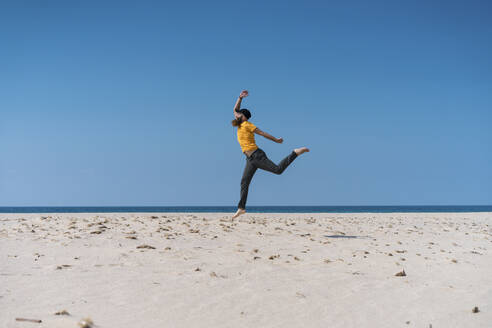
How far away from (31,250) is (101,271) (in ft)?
7.16

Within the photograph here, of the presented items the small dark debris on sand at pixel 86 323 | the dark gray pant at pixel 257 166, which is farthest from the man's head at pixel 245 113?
the small dark debris on sand at pixel 86 323

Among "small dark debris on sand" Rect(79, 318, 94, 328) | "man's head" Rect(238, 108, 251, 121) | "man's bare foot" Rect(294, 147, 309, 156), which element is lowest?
"small dark debris on sand" Rect(79, 318, 94, 328)

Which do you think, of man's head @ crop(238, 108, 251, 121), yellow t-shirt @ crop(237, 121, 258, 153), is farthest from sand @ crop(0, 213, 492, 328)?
man's head @ crop(238, 108, 251, 121)

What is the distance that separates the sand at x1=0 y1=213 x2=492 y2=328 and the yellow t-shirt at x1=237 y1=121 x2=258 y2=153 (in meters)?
2.71

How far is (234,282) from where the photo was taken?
14.9 feet

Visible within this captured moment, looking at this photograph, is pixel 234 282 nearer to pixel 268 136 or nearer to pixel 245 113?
pixel 268 136

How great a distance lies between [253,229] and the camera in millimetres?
9367

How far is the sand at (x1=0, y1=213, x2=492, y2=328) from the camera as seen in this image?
3502 mm

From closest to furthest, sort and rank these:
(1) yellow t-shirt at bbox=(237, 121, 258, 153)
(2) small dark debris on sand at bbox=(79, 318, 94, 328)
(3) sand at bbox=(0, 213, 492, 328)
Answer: (2) small dark debris on sand at bbox=(79, 318, 94, 328) → (3) sand at bbox=(0, 213, 492, 328) → (1) yellow t-shirt at bbox=(237, 121, 258, 153)

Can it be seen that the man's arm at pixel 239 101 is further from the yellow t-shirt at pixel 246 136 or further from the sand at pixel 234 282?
the sand at pixel 234 282

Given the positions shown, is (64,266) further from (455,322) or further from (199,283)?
(455,322)

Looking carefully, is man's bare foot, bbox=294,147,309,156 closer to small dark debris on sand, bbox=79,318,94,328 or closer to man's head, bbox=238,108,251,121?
man's head, bbox=238,108,251,121

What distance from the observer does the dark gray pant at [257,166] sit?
9336mm

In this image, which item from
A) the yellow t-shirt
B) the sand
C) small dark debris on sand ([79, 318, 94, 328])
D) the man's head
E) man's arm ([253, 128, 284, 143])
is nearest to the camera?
small dark debris on sand ([79, 318, 94, 328])
